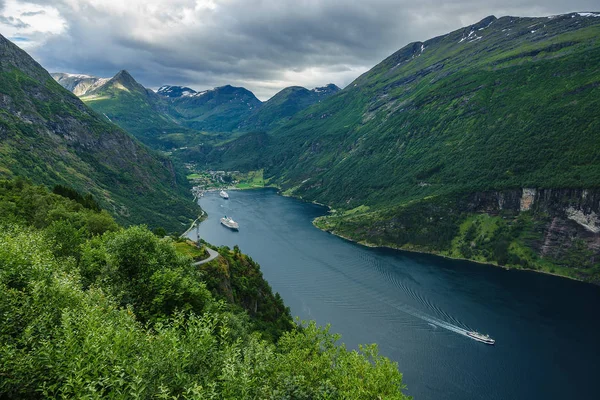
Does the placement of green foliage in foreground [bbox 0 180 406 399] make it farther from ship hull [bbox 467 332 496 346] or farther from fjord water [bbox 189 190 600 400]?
ship hull [bbox 467 332 496 346]

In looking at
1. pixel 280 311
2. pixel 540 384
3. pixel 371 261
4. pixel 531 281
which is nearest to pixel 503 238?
pixel 531 281

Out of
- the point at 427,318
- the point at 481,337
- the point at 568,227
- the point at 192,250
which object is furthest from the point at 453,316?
the point at 568,227

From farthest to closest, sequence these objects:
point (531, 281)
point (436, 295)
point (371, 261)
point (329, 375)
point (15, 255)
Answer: point (371, 261) < point (531, 281) < point (436, 295) < point (329, 375) < point (15, 255)

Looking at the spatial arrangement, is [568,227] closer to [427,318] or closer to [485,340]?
[485,340]

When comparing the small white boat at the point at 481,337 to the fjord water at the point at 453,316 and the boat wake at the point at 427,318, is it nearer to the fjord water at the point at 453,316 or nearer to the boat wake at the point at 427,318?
the boat wake at the point at 427,318

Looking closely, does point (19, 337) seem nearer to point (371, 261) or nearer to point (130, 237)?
point (130, 237)

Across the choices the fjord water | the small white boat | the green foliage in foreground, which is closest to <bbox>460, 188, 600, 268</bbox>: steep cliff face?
the fjord water
